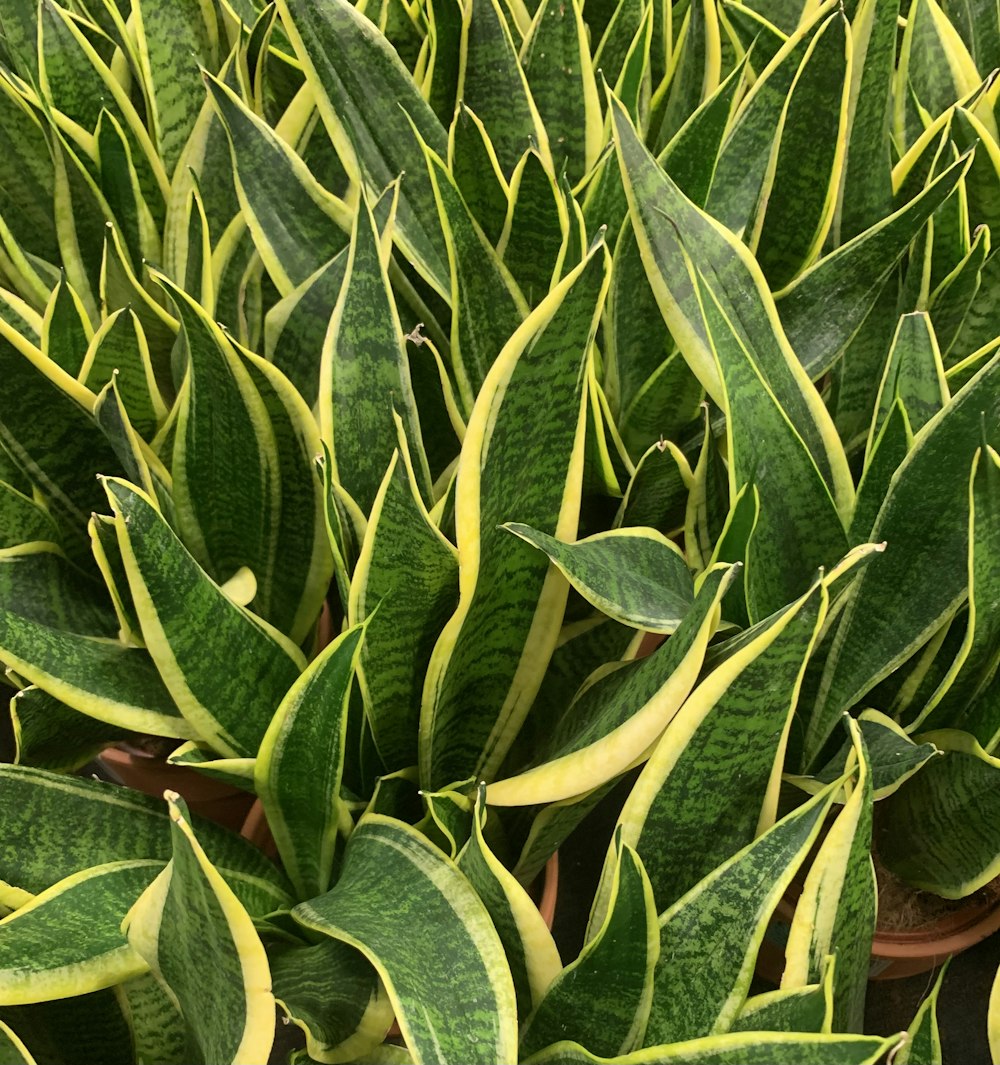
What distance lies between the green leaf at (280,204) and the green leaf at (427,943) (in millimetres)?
358

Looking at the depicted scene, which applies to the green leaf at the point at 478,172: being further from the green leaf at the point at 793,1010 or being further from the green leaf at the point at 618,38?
the green leaf at the point at 793,1010

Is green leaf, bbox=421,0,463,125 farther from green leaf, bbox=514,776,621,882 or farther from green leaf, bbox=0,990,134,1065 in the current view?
green leaf, bbox=0,990,134,1065

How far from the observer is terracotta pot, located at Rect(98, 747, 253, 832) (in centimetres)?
76

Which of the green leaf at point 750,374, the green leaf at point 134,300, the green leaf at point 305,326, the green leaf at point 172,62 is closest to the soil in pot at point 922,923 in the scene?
the green leaf at point 750,374

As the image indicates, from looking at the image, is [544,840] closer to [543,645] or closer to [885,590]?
Result: [543,645]

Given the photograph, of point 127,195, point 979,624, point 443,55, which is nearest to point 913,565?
point 979,624

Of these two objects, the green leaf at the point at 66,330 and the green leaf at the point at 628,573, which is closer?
the green leaf at the point at 628,573

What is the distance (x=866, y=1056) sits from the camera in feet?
1.20

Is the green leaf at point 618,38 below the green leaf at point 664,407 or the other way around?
the other way around

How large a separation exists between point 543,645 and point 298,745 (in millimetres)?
140

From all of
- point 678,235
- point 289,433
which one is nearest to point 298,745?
point 289,433

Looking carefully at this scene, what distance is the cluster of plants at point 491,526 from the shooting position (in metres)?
0.45

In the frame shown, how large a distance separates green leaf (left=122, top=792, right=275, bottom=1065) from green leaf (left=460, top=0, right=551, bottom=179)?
500mm

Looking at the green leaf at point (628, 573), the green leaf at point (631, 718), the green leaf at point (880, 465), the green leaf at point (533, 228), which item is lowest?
the green leaf at point (631, 718)
